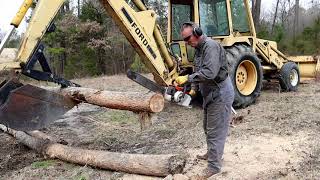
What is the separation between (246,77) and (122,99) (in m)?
4.82

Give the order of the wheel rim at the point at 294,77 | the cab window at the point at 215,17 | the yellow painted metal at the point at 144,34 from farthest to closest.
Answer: the wheel rim at the point at 294,77, the cab window at the point at 215,17, the yellow painted metal at the point at 144,34

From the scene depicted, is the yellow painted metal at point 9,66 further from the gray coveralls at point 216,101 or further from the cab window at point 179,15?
the cab window at point 179,15

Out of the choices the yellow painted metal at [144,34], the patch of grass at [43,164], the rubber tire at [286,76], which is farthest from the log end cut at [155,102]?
the rubber tire at [286,76]

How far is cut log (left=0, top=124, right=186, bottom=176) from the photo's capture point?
5141 mm

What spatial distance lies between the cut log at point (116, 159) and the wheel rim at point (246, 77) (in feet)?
15.7

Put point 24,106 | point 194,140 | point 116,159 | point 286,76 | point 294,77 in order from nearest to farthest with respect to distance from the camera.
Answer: point 116,159, point 24,106, point 194,140, point 286,76, point 294,77

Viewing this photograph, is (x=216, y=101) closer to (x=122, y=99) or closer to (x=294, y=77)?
(x=122, y=99)

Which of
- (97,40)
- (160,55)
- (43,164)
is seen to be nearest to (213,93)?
(43,164)

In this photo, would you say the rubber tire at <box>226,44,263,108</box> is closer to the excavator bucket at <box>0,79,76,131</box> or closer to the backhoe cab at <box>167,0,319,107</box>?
the backhoe cab at <box>167,0,319,107</box>

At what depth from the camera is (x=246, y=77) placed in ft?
33.0

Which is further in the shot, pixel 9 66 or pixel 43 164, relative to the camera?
pixel 43 164

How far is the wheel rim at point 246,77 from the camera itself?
32.1 feet

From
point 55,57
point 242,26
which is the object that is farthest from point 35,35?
point 55,57

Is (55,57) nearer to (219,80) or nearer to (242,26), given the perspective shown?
(242,26)
